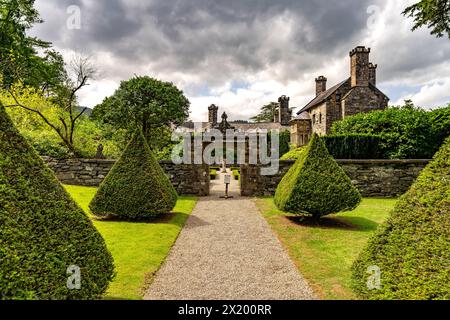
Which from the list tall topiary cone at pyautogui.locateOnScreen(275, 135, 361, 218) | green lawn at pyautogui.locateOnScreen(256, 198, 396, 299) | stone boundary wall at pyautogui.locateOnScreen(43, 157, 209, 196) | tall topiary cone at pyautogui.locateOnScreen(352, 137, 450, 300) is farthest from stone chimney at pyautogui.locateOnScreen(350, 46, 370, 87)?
tall topiary cone at pyautogui.locateOnScreen(352, 137, 450, 300)

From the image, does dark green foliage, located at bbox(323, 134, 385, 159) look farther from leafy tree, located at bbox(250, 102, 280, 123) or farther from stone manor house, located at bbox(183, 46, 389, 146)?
leafy tree, located at bbox(250, 102, 280, 123)

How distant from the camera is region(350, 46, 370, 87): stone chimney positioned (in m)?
27.8

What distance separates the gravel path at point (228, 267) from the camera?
434 cm

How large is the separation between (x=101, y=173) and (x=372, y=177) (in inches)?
567

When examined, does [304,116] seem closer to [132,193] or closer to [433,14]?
[433,14]

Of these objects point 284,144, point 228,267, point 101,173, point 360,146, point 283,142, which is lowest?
point 228,267

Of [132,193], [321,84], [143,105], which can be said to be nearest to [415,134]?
[132,193]

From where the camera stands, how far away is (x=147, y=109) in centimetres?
2700

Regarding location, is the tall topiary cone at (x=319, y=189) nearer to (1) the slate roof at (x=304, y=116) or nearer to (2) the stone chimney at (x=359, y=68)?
(2) the stone chimney at (x=359, y=68)

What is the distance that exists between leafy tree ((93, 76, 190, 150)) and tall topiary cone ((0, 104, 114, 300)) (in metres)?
23.4

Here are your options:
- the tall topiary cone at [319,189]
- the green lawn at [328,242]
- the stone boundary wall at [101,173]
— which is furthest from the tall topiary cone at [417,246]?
the stone boundary wall at [101,173]

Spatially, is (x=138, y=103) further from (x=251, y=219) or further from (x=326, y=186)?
(x=326, y=186)

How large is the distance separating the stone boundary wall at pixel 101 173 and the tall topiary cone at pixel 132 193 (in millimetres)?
5747
